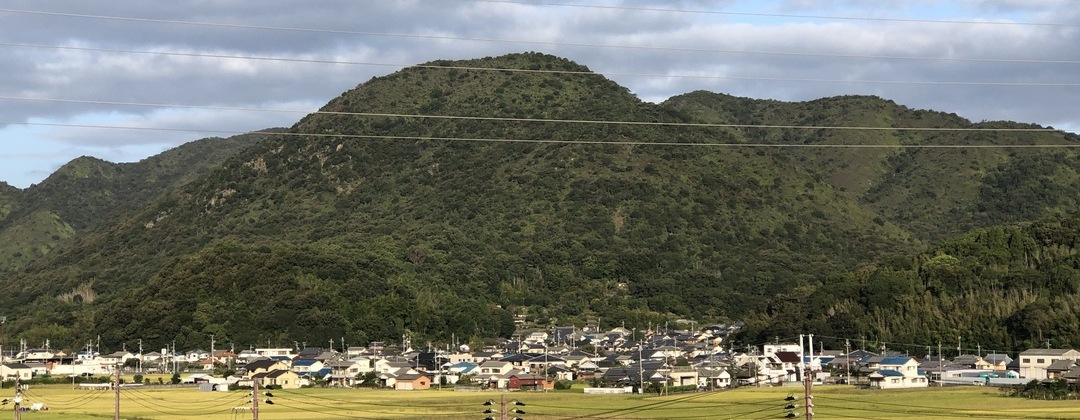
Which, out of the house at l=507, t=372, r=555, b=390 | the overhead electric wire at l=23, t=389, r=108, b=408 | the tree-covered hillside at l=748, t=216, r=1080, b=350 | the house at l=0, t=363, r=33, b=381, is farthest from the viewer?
the tree-covered hillside at l=748, t=216, r=1080, b=350

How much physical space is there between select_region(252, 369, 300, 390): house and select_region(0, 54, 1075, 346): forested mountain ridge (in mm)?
27288

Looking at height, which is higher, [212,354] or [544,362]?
[212,354]

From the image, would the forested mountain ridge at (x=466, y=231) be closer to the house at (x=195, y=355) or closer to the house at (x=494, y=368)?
the house at (x=195, y=355)

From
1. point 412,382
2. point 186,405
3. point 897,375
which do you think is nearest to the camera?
point 186,405

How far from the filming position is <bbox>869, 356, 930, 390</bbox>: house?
70.9 m

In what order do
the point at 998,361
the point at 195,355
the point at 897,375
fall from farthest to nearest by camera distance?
the point at 195,355 → the point at 998,361 → the point at 897,375

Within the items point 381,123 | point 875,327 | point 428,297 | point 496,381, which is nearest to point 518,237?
point 428,297

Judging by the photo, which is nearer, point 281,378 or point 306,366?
point 281,378

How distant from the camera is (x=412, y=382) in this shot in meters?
80.4

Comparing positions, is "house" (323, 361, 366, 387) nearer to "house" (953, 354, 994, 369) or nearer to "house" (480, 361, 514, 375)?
"house" (480, 361, 514, 375)

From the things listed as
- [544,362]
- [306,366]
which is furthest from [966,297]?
[306,366]

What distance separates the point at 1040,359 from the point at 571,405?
30761 mm

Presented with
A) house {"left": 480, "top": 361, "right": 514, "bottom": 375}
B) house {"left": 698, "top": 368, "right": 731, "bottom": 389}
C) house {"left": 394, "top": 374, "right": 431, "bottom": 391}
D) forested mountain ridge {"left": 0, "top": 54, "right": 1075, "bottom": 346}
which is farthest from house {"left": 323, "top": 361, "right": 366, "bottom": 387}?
house {"left": 698, "top": 368, "right": 731, "bottom": 389}

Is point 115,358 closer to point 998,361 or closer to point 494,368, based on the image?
point 494,368
